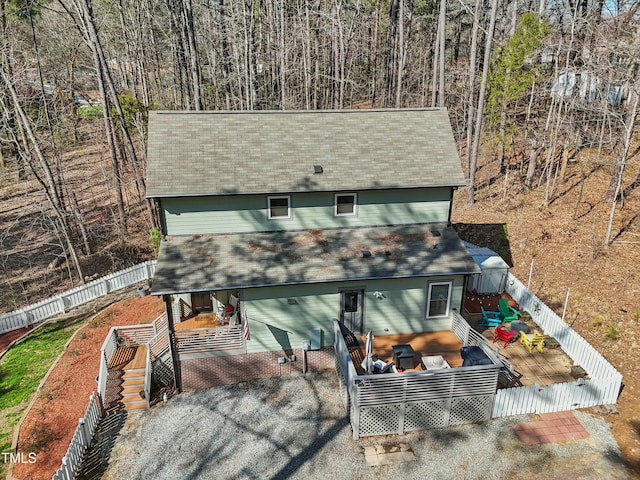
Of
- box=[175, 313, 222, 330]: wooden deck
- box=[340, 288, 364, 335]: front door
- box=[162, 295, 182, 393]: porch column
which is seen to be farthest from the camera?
box=[175, 313, 222, 330]: wooden deck

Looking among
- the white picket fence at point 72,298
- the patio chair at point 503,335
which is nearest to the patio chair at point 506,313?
the patio chair at point 503,335

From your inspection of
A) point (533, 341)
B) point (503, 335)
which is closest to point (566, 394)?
point (533, 341)

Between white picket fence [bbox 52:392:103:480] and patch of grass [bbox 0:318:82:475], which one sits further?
patch of grass [bbox 0:318:82:475]

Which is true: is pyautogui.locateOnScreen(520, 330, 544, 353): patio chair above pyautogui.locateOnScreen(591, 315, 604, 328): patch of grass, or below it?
below

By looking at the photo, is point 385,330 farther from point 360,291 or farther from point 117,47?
point 117,47

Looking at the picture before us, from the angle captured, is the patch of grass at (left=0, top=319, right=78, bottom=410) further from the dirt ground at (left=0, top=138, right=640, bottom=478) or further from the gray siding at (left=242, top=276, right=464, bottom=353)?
the gray siding at (left=242, top=276, right=464, bottom=353)

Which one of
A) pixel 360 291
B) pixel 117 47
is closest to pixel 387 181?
pixel 360 291

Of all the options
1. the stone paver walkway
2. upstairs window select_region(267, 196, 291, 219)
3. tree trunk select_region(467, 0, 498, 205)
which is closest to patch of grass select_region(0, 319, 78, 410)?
upstairs window select_region(267, 196, 291, 219)

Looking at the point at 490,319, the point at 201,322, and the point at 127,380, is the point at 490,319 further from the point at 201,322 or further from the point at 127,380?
the point at 127,380
